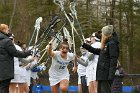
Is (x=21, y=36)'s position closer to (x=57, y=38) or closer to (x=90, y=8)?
(x=90, y=8)

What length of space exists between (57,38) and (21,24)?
18520 millimetres

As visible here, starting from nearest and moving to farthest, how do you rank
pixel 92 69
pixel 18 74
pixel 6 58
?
pixel 6 58 < pixel 18 74 < pixel 92 69

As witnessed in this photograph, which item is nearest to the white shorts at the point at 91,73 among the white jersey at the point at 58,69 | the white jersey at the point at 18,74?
the white jersey at the point at 58,69

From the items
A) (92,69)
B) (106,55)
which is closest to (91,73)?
(92,69)

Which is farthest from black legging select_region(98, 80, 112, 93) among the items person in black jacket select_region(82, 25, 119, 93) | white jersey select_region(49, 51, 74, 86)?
white jersey select_region(49, 51, 74, 86)

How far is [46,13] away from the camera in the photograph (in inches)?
1219

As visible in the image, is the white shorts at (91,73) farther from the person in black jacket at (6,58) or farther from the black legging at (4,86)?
the black legging at (4,86)

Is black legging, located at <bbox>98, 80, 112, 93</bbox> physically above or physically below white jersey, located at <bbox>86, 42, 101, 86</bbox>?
below

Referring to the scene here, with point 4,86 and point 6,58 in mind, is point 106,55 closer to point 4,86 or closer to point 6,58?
point 6,58

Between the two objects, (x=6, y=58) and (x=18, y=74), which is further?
(x=18, y=74)

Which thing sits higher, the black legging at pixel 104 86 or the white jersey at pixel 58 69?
the white jersey at pixel 58 69

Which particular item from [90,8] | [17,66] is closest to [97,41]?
[17,66]

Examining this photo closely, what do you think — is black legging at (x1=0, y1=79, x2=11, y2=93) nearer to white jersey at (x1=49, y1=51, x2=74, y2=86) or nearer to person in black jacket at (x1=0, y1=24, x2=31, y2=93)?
person in black jacket at (x1=0, y1=24, x2=31, y2=93)

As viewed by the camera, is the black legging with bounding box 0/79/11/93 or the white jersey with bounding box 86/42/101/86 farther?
the white jersey with bounding box 86/42/101/86
